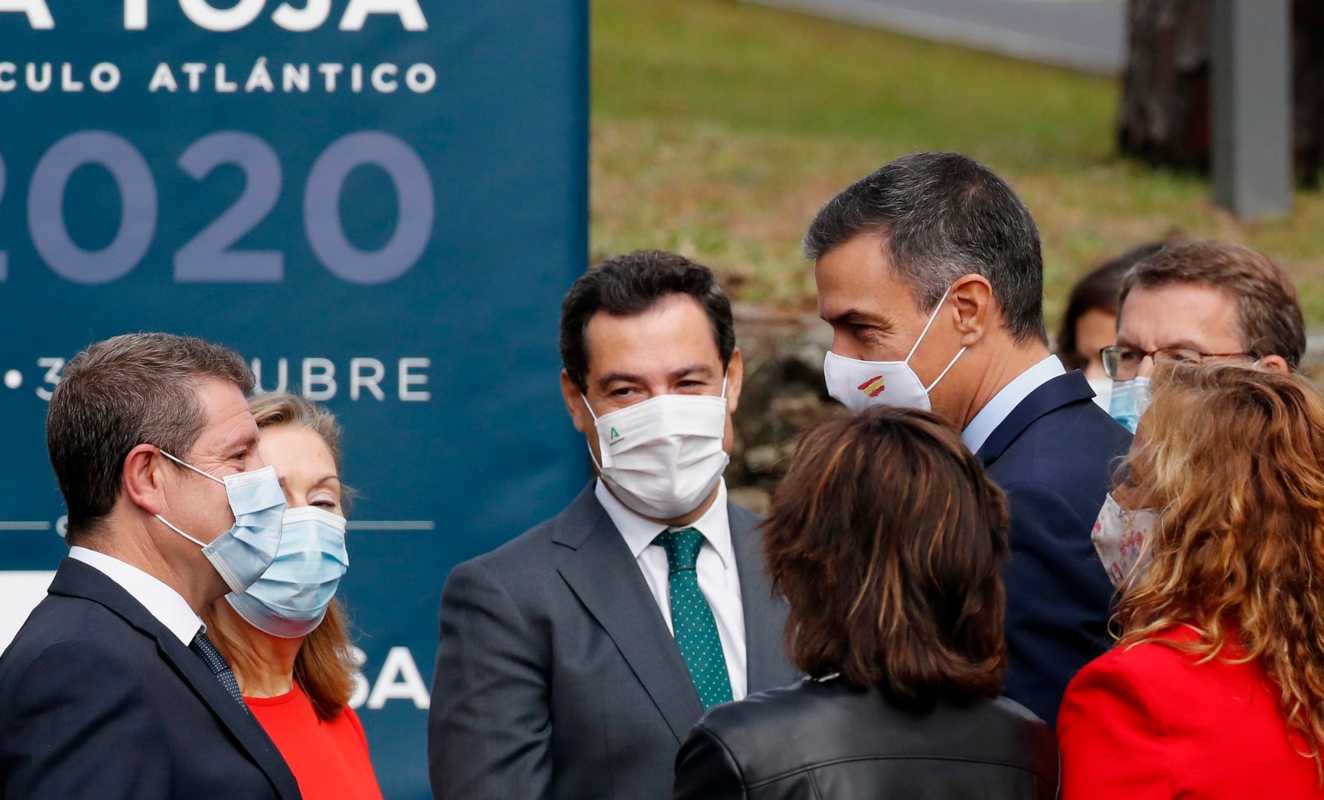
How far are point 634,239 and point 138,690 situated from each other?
5286 millimetres

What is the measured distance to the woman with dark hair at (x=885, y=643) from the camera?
7.24 feet

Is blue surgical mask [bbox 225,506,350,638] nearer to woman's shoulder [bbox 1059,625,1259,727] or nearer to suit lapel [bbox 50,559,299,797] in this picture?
suit lapel [bbox 50,559,299,797]

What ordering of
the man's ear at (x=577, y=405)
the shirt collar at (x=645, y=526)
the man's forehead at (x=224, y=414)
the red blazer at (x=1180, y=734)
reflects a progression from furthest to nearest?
the man's ear at (x=577, y=405) < the shirt collar at (x=645, y=526) < the man's forehead at (x=224, y=414) < the red blazer at (x=1180, y=734)

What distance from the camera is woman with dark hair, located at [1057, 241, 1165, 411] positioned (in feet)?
16.4

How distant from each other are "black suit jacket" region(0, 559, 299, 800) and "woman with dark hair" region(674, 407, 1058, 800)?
77 centimetres

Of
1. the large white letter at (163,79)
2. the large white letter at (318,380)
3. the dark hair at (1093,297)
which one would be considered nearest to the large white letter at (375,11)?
the large white letter at (163,79)

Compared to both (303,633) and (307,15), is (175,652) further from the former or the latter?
(307,15)

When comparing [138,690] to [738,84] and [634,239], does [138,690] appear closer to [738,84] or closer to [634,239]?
[634,239]

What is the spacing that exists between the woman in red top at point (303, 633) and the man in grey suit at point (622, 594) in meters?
0.36

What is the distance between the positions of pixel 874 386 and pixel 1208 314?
1.14 meters

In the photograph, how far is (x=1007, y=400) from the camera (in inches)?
115

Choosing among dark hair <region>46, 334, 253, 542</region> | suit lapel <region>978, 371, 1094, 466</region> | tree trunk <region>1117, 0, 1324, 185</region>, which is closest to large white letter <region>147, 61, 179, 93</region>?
dark hair <region>46, 334, 253, 542</region>

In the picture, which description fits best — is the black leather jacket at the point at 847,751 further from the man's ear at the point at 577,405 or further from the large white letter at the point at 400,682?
the large white letter at the point at 400,682

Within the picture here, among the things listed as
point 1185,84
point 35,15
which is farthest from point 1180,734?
point 1185,84
